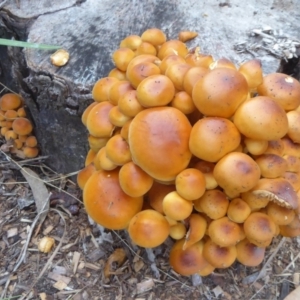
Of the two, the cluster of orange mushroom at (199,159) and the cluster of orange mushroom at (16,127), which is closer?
the cluster of orange mushroom at (199,159)

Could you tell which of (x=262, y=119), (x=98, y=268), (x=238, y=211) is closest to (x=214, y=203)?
(x=238, y=211)

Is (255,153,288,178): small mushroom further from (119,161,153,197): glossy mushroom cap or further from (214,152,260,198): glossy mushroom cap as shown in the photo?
(119,161,153,197): glossy mushroom cap

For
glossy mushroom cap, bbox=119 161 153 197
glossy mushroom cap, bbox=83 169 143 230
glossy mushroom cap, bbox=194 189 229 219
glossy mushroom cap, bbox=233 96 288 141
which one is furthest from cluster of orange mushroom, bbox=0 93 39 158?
glossy mushroom cap, bbox=233 96 288 141

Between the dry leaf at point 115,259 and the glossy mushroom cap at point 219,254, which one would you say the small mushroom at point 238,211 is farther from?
the dry leaf at point 115,259

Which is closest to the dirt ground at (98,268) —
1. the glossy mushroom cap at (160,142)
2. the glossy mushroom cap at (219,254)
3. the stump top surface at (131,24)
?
the glossy mushroom cap at (219,254)

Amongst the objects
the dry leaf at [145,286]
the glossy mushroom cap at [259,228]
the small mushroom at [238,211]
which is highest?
the small mushroom at [238,211]

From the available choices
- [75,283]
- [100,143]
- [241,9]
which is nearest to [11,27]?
[100,143]
